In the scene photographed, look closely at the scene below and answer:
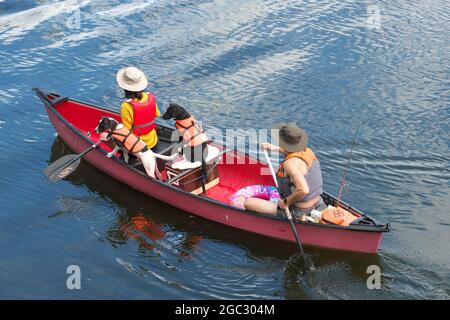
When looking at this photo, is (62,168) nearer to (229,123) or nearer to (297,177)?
(229,123)

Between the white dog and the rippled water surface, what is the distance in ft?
2.97

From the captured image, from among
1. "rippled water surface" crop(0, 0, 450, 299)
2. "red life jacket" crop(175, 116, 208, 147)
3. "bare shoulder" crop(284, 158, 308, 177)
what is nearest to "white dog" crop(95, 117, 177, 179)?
"red life jacket" crop(175, 116, 208, 147)

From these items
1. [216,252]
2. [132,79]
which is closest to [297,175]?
[216,252]

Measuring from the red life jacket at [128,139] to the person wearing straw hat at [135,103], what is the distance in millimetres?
156

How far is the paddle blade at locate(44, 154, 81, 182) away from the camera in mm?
11648

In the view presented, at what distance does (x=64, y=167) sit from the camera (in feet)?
38.2

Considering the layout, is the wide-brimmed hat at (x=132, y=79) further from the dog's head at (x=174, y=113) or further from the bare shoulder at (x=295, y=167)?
the bare shoulder at (x=295, y=167)

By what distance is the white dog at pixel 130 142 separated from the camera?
11008mm

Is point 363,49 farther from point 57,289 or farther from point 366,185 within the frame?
point 57,289

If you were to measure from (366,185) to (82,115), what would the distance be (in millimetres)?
6121

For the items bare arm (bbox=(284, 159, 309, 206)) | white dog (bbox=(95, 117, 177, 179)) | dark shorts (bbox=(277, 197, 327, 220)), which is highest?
bare arm (bbox=(284, 159, 309, 206))

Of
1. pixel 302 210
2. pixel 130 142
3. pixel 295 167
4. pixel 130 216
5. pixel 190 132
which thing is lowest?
pixel 130 216

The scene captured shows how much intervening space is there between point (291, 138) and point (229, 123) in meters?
5.31

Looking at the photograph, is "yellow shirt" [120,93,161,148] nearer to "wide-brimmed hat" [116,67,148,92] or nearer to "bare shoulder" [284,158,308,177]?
"wide-brimmed hat" [116,67,148,92]
